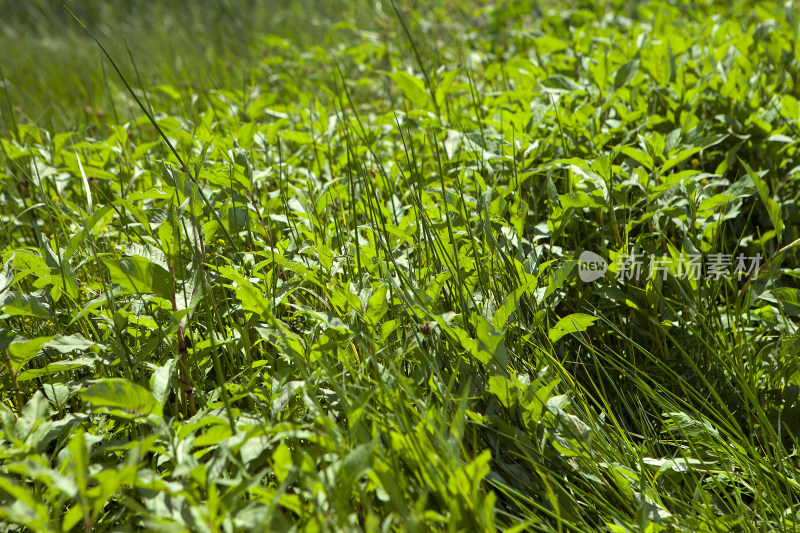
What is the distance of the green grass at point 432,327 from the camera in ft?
3.51

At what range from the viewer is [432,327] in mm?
1358

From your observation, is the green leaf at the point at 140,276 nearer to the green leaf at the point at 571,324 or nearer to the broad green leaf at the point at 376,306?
the broad green leaf at the point at 376,306

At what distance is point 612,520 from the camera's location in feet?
4.19

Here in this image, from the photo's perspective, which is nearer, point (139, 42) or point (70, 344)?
point (70, 344)

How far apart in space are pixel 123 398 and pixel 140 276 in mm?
318

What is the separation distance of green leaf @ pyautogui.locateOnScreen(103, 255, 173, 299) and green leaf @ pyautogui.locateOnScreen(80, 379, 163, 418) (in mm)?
263

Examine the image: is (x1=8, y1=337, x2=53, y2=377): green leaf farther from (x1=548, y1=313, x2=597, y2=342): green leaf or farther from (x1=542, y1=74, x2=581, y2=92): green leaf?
(x1=542, y1=74, x2=581, y2=92): green leaf

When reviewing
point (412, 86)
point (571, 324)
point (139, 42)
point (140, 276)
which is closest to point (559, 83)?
point (412, 86)

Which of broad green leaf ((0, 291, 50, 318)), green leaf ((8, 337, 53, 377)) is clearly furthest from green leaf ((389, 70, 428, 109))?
green leaf ((8, 337, 53, 377))

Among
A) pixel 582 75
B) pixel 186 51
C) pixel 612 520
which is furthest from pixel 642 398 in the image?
pixel 186 51

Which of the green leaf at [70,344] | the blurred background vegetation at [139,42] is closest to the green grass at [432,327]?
the green leaf at [70,344]

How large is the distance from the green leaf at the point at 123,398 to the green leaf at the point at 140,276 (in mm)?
263

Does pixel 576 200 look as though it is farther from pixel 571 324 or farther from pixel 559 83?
pixel 559 83

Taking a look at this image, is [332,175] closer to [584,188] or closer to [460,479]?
[584,188]
